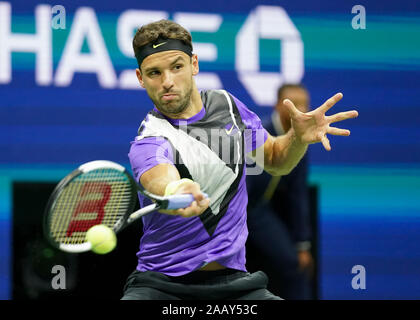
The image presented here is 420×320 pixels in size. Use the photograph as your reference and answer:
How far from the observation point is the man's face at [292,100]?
6137 millimetres

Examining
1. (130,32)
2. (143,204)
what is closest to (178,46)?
(143,204)

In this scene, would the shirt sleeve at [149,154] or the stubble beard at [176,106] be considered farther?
the stubble beard at [176,106]

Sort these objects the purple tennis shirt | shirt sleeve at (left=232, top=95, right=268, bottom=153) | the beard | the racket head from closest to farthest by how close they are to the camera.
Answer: the racket head
the purple tennis shirt
the beard
shirt sleeve at (left=232, top=95, right=268, bottom=153)

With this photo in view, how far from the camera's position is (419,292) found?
660cm

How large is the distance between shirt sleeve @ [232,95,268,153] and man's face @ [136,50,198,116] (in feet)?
1.12

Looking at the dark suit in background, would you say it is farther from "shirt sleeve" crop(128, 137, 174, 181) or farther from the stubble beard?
"shirt sleeve" crop(128, 137, 174, 181)

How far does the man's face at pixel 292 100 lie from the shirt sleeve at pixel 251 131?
1447 millimetres

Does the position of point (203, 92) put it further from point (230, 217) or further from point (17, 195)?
point (17, 195)

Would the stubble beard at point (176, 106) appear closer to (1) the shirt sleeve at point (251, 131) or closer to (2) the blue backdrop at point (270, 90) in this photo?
(1) the shirt sleeve at point (251, 131)

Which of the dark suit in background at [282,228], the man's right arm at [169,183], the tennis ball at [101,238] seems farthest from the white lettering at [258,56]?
the tennis ball at [101,238]

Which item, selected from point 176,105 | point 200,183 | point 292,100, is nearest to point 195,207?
point 200,183

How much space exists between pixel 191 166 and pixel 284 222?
2.09m

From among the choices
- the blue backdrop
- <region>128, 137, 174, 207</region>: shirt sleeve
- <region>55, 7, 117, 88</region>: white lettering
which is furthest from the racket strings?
<region>55, 7, 117, 88</region>: white lettering

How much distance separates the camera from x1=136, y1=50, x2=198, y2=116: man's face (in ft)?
14.2
